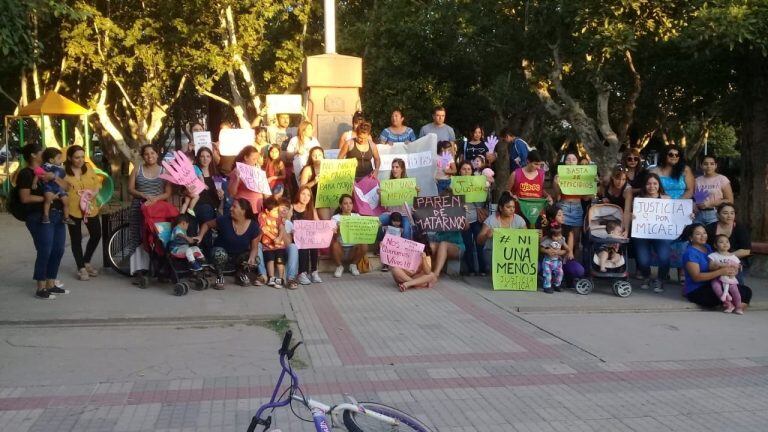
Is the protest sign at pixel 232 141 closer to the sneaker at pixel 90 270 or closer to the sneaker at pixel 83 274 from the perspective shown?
the sneaker at pixel 90 270

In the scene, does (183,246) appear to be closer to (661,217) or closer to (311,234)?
(311,234)

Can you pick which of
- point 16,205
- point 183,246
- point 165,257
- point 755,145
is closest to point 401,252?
point 183,246

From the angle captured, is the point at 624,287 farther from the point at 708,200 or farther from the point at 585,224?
the point at 708,200

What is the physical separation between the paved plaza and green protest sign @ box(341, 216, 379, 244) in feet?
2.61

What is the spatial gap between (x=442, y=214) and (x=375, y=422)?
6.52 metres

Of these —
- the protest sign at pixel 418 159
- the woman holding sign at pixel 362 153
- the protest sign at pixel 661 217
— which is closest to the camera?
the protest sign at pixel 661 217

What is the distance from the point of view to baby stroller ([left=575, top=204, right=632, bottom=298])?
373 inches

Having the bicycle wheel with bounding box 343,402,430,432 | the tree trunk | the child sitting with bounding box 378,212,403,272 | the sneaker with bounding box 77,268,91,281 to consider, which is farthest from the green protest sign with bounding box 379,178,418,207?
the bicycle wheel with bounding box 343,402,430,432

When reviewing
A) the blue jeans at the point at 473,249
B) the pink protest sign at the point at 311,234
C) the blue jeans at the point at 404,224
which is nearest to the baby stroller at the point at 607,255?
the blue jeans at the point at 473,249

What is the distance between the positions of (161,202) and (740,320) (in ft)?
23.1

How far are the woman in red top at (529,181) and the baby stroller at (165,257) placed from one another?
4414 mm

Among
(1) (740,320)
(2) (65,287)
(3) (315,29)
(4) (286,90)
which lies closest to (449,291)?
(1) (740,320)

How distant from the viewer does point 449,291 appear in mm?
9805

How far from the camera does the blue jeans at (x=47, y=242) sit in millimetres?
8641
